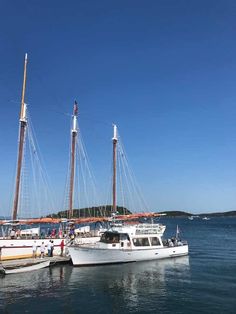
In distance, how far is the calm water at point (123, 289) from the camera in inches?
1120

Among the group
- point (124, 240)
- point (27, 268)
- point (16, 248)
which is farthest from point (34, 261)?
point (124, 240)

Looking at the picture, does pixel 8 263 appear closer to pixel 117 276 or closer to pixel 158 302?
pixel 117 276

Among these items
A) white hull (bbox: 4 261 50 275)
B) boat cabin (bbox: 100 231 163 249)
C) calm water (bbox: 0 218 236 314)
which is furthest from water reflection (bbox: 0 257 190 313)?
boat cabin (bbox: 100 231 163 249)

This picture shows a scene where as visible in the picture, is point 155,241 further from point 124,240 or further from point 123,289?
point 123,289

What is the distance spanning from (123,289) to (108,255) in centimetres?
1299

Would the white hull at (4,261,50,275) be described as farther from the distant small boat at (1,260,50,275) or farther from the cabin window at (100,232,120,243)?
the cabin window at (100,232,120,243)

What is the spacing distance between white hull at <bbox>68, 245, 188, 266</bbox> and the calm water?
56.4 inches

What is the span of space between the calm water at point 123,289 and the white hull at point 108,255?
143cm

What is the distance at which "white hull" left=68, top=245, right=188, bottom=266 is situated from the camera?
1804 inches

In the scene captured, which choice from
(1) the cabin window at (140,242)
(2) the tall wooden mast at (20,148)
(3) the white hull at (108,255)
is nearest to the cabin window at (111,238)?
(3) the white hull at (108,255)

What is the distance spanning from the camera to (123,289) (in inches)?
1340

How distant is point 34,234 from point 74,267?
981cm

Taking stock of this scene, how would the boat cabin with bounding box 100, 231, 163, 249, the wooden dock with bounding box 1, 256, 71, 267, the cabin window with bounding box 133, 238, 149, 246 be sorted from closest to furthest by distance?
the wooden dock with bounding box 1, 256, 71, 267 < the boat cabin with bounding box 100, 231, 163, 249 < the cabin window with bounding box 133, 238, 149, 246

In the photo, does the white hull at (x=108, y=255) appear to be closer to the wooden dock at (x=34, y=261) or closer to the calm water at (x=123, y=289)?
the calm water at (x=123, y=289)
